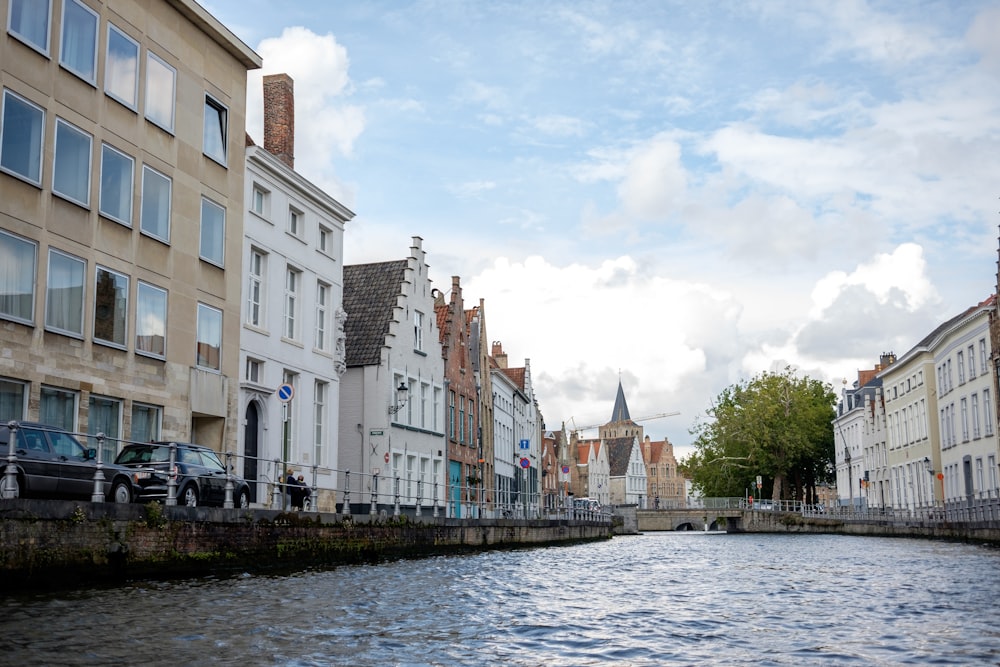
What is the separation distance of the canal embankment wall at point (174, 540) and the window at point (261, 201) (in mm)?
10901

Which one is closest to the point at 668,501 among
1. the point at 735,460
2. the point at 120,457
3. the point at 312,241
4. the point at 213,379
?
the point at 735,460

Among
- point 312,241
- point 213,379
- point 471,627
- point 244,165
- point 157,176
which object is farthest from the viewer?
point 312,241

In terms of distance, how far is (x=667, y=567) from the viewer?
2855cm

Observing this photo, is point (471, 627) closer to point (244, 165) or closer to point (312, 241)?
point (244, 165)

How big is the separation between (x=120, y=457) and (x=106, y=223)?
22.3 ft

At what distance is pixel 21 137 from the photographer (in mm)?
22891

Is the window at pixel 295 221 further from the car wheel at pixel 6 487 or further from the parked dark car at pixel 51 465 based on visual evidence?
the car wheel at pixel 6 487

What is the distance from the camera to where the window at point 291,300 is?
117 ft

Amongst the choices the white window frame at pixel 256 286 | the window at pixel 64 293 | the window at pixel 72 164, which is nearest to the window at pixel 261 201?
the white window frame at pixel 256 286

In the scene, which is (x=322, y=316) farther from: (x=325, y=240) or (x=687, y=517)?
(x=687, y=517)

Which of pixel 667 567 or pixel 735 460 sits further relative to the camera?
pixel 735 460

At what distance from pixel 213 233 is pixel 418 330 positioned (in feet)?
59.9

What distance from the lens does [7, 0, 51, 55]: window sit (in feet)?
75.0

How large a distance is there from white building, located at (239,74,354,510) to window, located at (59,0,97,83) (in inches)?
314
